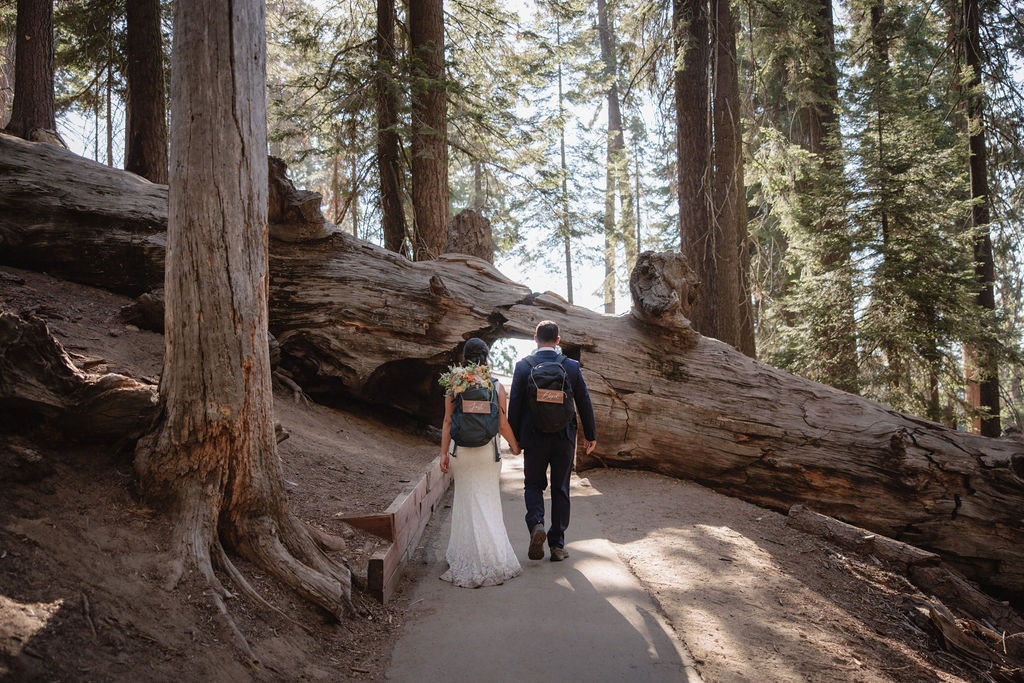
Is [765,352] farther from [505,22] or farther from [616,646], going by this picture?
[616,646]

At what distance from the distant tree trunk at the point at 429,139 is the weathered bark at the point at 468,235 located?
0.92 m

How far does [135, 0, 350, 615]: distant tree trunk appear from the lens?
11.9ft

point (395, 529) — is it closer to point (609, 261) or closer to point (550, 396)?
point (550, 396)

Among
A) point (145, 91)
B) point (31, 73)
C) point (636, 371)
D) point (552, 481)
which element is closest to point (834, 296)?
point (636, 371)

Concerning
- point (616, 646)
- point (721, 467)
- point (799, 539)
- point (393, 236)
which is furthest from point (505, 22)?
point (616, 646)

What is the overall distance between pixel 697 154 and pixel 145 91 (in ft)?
31.2

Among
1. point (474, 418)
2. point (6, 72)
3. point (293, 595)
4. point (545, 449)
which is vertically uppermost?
point (6, 72)

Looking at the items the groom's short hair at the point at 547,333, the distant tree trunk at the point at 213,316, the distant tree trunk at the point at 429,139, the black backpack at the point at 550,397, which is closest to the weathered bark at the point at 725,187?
the distant tree trunk at the point at 429,139

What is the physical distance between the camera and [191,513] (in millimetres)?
3502

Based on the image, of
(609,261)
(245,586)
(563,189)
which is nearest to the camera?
(245,586)

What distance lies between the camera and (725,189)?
1004 cm

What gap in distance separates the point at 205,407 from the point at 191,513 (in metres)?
0.64

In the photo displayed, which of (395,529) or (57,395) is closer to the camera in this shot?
(57,395)

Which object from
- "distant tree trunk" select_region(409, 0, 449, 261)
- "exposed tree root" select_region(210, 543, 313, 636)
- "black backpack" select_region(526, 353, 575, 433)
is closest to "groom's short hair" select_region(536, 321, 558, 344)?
"black backpack" select_region(526, 353, 575, 433)
